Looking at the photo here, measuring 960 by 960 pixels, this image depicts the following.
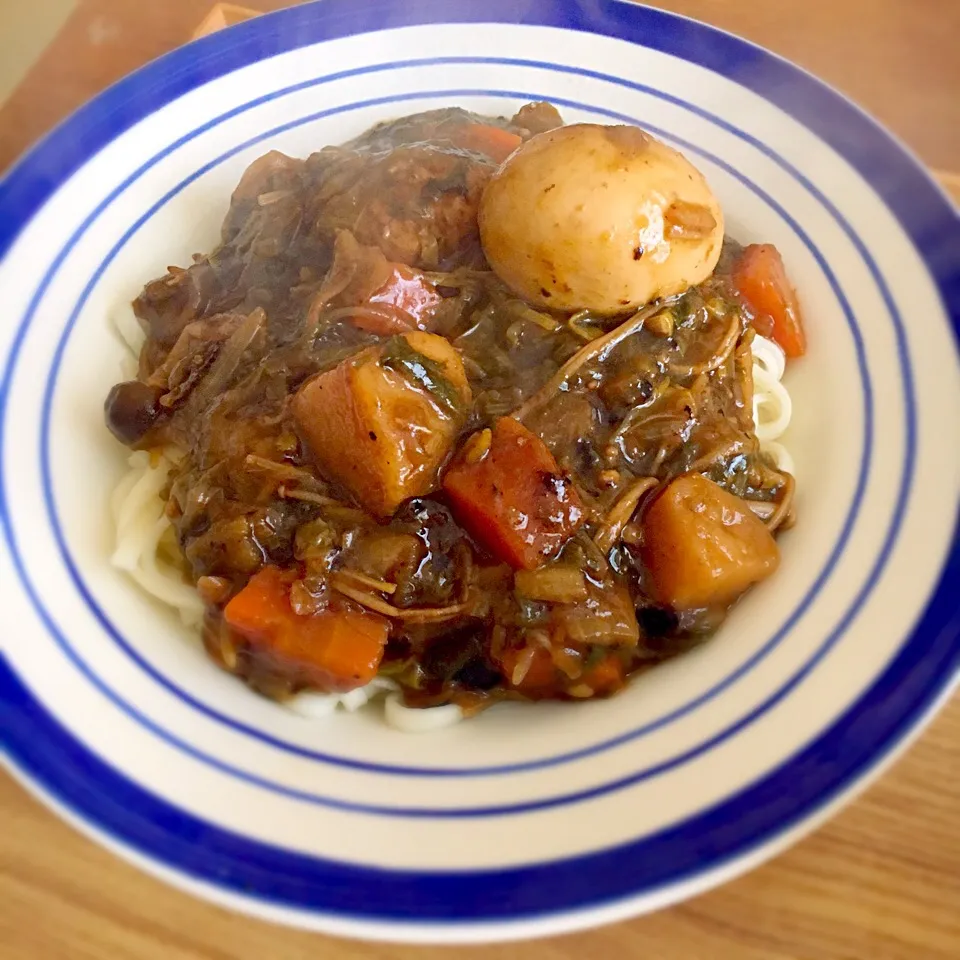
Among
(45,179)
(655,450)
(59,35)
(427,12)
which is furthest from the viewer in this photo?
(59,35)

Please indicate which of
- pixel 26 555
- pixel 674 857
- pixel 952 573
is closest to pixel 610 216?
pixel 952 573

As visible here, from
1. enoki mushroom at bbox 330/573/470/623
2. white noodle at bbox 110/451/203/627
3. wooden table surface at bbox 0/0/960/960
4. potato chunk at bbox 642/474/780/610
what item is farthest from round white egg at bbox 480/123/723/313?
wooden table surface at bbox 0/0/960/960

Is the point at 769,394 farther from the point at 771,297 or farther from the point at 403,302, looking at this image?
the point at 403,302

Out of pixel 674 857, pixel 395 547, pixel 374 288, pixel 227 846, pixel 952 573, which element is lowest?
pixel 227 846

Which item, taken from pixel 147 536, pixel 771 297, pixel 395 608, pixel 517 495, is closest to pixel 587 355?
pixel 517 495

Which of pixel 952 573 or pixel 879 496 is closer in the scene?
pixel 952 573

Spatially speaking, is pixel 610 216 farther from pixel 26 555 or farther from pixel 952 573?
pixel 26 555

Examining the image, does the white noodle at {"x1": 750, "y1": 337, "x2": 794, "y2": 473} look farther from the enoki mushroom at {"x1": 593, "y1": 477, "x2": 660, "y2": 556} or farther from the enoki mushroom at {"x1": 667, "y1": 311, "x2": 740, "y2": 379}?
the enoki mushroom at {"x1": 593, "y1": 477, "x2": 660, "y2": 556}
